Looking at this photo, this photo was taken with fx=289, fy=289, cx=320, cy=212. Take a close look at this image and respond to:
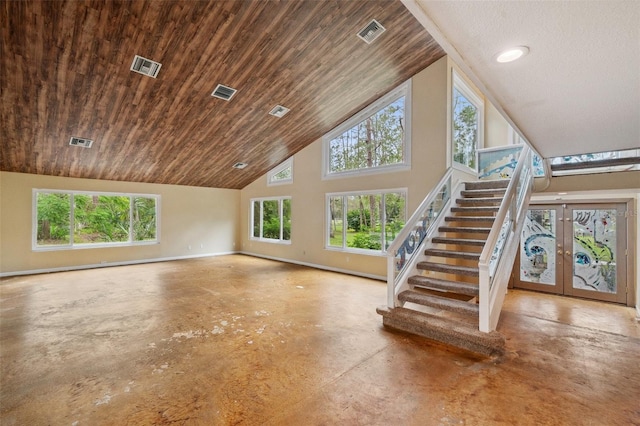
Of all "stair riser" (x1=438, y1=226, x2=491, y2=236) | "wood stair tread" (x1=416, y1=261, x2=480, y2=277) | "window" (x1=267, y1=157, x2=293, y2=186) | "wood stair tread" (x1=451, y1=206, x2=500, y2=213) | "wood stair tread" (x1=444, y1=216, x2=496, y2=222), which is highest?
"window" (x1=267, y1=157, x2=293, y2=186)

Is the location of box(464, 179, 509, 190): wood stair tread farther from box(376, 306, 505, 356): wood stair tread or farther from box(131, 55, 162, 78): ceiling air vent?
box(131, 55, 162, 78): ceiling air vent

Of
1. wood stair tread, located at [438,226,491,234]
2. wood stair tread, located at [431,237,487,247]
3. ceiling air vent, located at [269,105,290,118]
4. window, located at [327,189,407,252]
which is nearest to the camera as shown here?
wood stair tread, located at [431,237,487,247]

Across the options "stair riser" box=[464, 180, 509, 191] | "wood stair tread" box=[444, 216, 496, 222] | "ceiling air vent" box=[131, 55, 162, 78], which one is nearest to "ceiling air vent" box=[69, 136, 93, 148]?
"ceiling air vent" box=[131, 55, 162, 78]

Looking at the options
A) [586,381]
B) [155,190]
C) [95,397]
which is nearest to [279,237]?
[155,190]

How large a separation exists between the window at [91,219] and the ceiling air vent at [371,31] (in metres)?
7.50

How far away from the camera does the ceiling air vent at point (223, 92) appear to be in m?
4.84

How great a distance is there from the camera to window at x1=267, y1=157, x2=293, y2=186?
875 cm

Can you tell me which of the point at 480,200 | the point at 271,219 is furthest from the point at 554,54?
the point at 271,219

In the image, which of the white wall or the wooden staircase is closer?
the wooden staircase

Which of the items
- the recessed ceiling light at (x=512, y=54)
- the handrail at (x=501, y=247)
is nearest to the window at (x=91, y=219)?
the handrail at (x=501, y=247)

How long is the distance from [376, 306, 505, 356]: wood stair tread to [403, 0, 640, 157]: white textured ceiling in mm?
2282

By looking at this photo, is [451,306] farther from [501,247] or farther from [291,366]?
[291,366]

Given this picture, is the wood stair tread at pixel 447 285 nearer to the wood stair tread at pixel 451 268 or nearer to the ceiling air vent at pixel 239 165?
the wood stair tread at pixel 451 268

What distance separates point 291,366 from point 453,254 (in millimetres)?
2834
